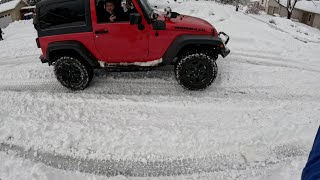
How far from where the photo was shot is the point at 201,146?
167 inches

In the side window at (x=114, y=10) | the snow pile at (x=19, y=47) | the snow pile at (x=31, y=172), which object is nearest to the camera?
the snow pile at (x=31, y=172)

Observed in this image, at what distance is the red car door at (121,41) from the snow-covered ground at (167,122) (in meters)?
0.78

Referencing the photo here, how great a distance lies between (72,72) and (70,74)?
0.07 meters

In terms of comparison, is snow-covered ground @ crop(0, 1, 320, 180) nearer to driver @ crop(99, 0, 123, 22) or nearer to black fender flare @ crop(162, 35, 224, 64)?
black fender flare @ crop(162, 35, 224, 64)

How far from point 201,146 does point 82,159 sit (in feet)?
6.16

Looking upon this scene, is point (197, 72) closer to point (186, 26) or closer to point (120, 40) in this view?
point (186, 26)

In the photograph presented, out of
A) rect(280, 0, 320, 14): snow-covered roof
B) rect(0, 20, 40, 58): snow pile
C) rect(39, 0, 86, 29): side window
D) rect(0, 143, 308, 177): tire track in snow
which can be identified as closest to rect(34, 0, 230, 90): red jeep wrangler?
rect(39, 0, 86, 29): side window

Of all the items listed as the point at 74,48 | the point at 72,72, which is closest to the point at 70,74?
the point at 72,72

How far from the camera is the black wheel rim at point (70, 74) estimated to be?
19.2 feet

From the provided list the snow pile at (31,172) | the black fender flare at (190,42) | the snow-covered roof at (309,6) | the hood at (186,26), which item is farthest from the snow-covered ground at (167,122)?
the snow-covered roof at (309,6)

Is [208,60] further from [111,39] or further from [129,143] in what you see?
[129,143]

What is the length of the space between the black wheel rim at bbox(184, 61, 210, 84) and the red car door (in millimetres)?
955

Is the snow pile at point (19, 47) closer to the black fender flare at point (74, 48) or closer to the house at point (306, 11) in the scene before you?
the black fender flare at point (74, 48)

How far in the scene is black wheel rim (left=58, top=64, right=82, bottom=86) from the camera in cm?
586
